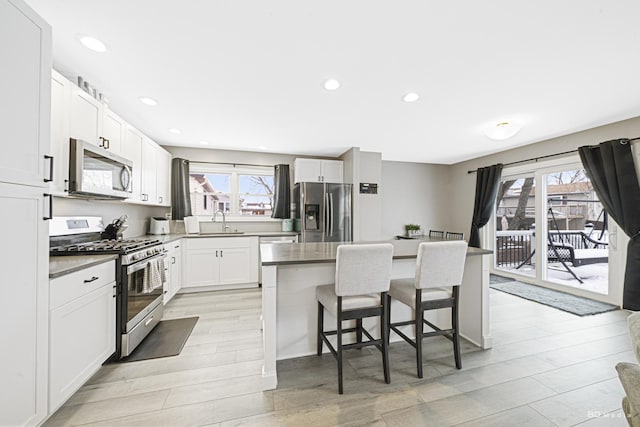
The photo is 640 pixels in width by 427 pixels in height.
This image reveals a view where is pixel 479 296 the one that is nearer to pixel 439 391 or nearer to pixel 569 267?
pixel 439 391

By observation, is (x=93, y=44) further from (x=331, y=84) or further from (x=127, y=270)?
(x=331, y=84)

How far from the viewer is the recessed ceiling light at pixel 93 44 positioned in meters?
1.72

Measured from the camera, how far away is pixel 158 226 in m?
3.85

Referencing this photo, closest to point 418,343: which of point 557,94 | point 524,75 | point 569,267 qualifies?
point 524,75

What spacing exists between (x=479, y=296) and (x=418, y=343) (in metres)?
0.87

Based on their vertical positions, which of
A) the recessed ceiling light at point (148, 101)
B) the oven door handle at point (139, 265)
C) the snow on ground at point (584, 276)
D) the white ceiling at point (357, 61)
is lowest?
the snow on ground at point (584, 276)

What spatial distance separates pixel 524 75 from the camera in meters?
2.13

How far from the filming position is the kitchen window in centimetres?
454

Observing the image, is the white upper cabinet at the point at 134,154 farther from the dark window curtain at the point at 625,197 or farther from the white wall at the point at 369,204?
the dark window curtain at the point at 625,197

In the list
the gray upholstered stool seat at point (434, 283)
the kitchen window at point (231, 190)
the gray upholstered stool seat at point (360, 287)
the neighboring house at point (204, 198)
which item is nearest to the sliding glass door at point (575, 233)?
the gray upholstered stool seat at point (434, 283)

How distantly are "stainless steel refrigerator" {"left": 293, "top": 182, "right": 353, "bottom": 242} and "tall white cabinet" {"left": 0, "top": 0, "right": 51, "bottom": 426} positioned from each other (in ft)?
10.2

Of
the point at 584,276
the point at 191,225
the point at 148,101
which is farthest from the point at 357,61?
the point at 584,276

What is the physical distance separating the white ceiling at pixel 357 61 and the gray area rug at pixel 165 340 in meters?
2.43

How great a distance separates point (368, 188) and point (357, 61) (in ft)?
9.15
